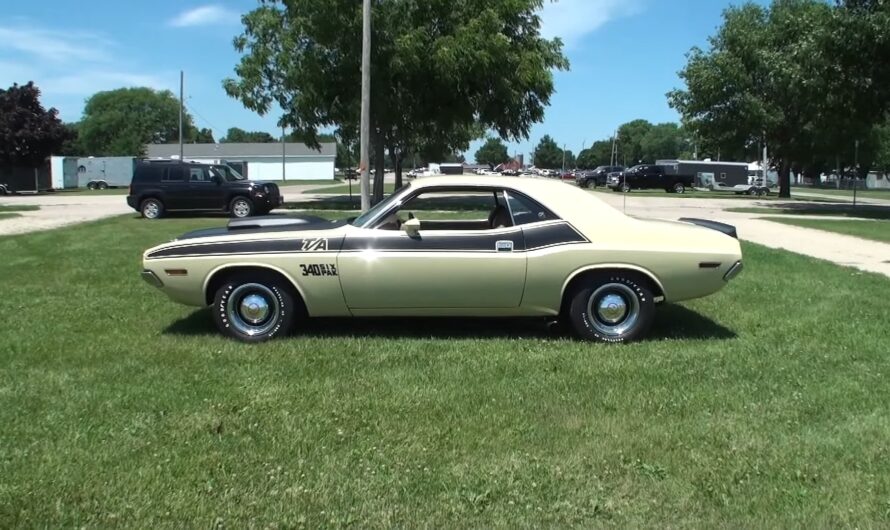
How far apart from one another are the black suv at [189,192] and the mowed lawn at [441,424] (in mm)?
15379

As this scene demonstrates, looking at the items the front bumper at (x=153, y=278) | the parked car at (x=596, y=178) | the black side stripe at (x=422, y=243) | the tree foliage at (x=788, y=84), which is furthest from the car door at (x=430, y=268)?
the parked car at (x=596, y=178)

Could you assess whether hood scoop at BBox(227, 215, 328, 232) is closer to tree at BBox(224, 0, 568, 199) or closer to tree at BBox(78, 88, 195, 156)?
tree at BBox(224, 0, 568, 199)

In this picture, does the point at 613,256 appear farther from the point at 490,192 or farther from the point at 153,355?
the point at 153,355

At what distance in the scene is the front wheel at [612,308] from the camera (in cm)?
626

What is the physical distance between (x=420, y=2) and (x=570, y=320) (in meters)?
21.5

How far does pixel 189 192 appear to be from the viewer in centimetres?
2239

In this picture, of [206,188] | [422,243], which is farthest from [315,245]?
[206,188]

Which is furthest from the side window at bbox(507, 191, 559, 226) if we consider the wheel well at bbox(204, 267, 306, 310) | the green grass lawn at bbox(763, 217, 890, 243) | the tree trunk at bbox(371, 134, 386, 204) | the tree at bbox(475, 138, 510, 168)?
the tree at bbox(475, 138, 510, 168)

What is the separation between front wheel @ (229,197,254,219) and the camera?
73.8 ft

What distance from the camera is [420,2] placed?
2562 centimetres

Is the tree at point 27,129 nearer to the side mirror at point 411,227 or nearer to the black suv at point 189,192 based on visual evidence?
the black suv at point 189,192

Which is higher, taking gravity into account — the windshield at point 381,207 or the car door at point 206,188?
the car door at point 206,188

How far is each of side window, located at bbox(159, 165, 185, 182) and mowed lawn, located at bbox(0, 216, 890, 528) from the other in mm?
15913

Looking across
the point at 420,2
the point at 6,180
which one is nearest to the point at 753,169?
the point at 420,2
